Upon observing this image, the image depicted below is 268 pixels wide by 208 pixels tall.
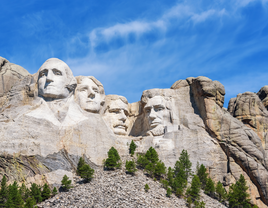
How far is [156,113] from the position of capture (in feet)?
100

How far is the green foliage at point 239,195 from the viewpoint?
83.8ft

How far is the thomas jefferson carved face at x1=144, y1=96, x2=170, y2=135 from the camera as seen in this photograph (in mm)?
30250

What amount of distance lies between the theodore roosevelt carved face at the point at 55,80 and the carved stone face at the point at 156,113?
5.58 metres

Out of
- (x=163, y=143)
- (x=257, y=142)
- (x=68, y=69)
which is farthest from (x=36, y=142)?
(x=257, y=142)

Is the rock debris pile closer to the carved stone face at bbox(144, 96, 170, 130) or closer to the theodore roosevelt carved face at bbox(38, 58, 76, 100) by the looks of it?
the theodore roosevelt carved face at bbox(38, 58, 76, 100)

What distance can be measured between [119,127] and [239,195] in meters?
9.16

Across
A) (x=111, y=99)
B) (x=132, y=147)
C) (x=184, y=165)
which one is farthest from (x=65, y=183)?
(x=111, y=99)

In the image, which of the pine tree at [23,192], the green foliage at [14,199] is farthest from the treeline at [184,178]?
the green foliage at [14,199]

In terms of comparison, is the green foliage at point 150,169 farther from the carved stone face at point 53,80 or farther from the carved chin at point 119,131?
the carved stone face at point 53,80

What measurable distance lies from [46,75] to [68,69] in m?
1.44

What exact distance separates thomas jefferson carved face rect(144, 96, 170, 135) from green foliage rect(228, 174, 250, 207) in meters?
6.18

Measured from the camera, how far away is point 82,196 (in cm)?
2242

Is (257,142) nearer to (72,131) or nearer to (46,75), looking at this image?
(72,131)

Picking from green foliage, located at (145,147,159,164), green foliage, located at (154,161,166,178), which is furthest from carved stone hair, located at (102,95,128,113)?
green foliage, located at (154,161,166,178)
